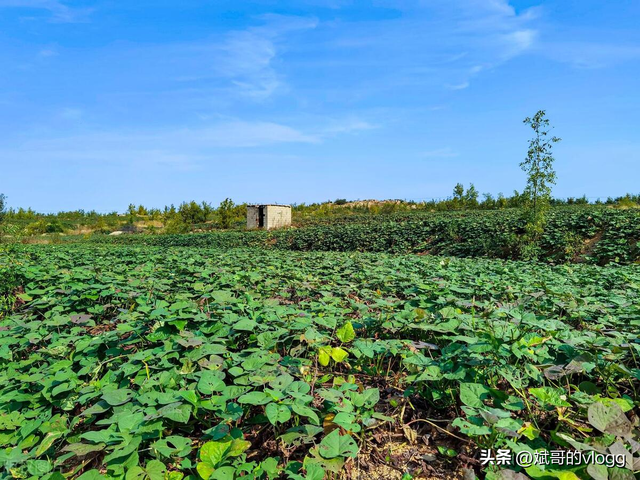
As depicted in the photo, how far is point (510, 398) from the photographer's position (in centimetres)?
177

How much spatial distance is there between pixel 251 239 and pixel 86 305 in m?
17.3

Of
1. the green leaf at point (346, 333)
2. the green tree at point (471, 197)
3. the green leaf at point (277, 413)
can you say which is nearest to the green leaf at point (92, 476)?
the green leaf at point (277, 413)

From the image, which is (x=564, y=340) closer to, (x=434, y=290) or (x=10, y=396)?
(x=434, y=290)

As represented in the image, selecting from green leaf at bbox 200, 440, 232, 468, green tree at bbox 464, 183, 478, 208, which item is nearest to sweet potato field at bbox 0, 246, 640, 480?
green leaf at bbox 200, 440, 232, 468

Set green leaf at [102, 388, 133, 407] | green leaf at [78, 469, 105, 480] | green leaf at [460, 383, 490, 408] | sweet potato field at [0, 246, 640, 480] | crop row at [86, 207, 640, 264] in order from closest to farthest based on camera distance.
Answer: green leaf at [78, 469, 105, 480]
sweet potato field at [0, 246, 640, 480]
green leaf at [460, 383, 490, 408]
green leaf at [102, 388, 133, 407]
crop row at [86, 207, 640, 264]

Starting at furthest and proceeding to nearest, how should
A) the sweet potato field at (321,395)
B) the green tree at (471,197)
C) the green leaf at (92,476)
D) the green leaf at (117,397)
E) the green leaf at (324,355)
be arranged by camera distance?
1. the green tree at (471,197)
2. the green leaf at (324,355)
3. the green leaf at (117,397)
4. the sweet potato field at (321,395)
5. the green leaf at (92,476)

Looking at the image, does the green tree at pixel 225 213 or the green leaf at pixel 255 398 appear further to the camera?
the green tree at pixel 225 213

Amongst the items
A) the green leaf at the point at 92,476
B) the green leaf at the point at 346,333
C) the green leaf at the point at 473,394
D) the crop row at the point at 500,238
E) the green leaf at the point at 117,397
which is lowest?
the green leaf at the point at 92,476

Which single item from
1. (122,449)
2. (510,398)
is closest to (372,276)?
(510,398)

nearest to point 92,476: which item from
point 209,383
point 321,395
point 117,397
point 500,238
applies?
point 117,397

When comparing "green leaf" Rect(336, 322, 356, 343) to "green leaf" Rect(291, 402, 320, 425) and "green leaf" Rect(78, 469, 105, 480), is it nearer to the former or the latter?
"green leaf" Rect(291, 402, 320, 425)

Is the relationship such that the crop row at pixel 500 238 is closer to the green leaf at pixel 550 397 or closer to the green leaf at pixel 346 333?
the green leaf at pixel 550 397

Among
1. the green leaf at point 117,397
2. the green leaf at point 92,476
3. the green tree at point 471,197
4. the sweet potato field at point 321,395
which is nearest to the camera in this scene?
the green leaf at point 92,476

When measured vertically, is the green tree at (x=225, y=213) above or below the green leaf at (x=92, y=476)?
above
